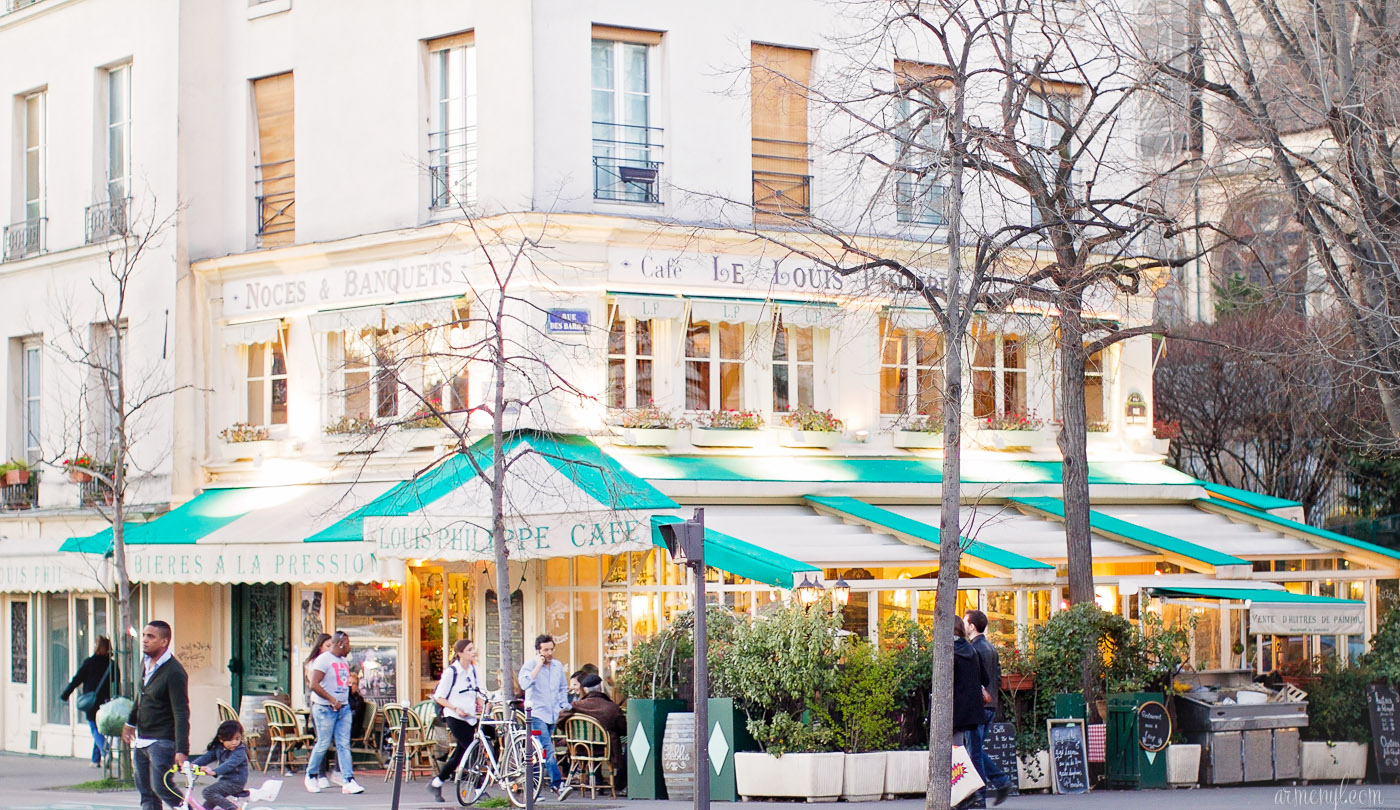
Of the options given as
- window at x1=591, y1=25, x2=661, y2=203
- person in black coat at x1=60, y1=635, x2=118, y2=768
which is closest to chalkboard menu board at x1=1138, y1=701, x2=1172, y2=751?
window at x1=591, y1=25, x2=661, y2=203

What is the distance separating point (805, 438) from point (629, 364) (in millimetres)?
2290

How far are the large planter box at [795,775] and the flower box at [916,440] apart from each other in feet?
21.4

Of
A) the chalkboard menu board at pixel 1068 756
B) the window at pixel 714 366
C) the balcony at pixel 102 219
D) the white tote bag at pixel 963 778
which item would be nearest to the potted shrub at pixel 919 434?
the window at pixel 714 366

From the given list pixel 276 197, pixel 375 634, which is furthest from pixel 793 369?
pixel 276 197

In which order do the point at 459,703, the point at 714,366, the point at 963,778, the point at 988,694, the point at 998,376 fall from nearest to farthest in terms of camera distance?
the point at 963,778 → the point at 988,694 → the point at 459,703 → the point at 714,366 → the point at 998,376

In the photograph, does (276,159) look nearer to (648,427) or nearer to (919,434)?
(648,427)

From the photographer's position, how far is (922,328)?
21625 mm

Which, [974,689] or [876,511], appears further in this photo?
[876,511]

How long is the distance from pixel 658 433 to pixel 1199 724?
654 centimetres

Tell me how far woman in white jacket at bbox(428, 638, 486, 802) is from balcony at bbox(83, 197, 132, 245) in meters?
9.15

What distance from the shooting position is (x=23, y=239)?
83.3 ft

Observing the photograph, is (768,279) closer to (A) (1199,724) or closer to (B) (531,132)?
(B) (531,132)

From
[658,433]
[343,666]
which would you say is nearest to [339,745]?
[343,666]

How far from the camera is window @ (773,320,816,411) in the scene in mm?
21562
